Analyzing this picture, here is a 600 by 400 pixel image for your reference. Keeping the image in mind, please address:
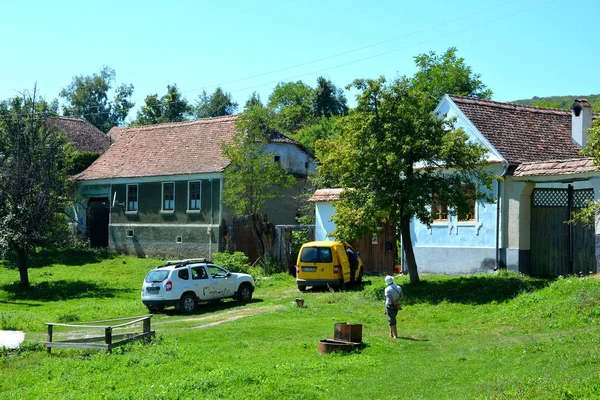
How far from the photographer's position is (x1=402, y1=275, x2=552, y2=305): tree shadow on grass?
854 inches

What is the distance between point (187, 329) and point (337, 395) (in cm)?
927

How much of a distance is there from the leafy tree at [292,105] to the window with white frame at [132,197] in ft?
92.9

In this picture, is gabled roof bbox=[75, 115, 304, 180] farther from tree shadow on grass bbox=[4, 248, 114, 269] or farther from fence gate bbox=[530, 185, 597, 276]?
fence gate bbox=[530, 185, 597, 276]

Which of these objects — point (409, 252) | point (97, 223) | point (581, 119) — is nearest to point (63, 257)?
point (97, 223)

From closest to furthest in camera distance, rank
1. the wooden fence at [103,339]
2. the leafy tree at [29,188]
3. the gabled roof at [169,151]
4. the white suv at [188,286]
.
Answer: the wooden fence at [103,339]
the white suv at [188,286]
the leafy tree at [29,188]
the gabled roof at [169,151]

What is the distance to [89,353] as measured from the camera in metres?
17.5

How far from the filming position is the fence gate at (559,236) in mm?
22891

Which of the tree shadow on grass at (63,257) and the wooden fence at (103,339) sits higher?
the tree shadow on grass at (63,257)

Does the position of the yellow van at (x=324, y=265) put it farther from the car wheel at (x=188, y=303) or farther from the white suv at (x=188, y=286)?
the car wheel at (x=188, y=303)

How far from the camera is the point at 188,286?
2486cm

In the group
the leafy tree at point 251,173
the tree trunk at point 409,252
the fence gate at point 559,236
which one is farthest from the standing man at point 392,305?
the leafy tree at point 251,173

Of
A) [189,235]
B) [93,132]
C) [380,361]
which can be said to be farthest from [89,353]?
[93,132]

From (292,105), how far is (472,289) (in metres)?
61.1

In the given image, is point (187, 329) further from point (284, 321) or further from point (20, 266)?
point (20, 266)
